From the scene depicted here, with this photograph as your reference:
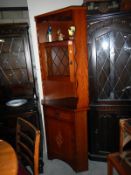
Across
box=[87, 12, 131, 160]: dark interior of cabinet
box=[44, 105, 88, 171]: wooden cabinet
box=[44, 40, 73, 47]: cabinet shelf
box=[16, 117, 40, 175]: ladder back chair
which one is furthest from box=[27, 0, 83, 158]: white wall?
box=[16, 117, 40, 175]: ladder back chair

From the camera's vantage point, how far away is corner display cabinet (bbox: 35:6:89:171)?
191 centimetres

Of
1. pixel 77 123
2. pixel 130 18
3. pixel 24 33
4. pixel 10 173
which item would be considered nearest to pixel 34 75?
pixel 24 33

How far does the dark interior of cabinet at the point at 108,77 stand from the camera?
79.3 inches

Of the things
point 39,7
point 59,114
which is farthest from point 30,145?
point 39,7

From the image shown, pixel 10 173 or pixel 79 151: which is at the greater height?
pixel 10 173

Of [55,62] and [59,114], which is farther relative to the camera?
[55,62]

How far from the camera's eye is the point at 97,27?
6.63 ft

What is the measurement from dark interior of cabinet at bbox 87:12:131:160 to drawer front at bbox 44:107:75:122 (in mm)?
356

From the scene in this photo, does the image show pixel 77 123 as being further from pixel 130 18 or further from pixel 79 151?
pixel 130 18

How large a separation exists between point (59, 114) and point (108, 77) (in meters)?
0.77

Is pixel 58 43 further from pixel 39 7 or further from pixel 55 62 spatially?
pixel 39 7

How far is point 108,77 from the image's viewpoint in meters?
2.19

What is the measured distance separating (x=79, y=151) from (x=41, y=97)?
2.99 feet

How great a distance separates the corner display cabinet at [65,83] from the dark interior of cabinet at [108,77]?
210mm
